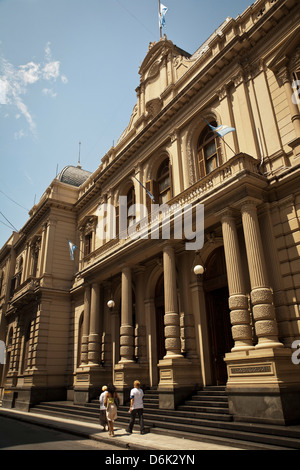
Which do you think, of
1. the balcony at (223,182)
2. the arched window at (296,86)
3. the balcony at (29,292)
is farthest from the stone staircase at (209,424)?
the balcony at (29,292)

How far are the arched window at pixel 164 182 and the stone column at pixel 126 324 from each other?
3.83 m

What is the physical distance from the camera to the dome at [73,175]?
26.5m

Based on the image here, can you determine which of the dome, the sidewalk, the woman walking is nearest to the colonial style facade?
the sidewalk

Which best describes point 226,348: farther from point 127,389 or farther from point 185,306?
point 127,389

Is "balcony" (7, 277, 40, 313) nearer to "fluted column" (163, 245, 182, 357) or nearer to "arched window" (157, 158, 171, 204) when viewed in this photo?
"arched window" (157, 158, 171, 204)

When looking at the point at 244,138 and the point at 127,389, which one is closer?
the point at 244,138

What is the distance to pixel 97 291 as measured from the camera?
1762 cm

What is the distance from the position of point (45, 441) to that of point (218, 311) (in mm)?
6843

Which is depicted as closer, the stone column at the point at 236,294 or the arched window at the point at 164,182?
the stone column at the point at 236,294

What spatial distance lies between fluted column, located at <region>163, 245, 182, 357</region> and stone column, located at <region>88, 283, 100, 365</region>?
18.7ft

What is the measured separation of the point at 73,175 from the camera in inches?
1072

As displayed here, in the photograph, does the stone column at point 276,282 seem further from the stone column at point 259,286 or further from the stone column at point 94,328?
Result: the stone column at point 94,328
